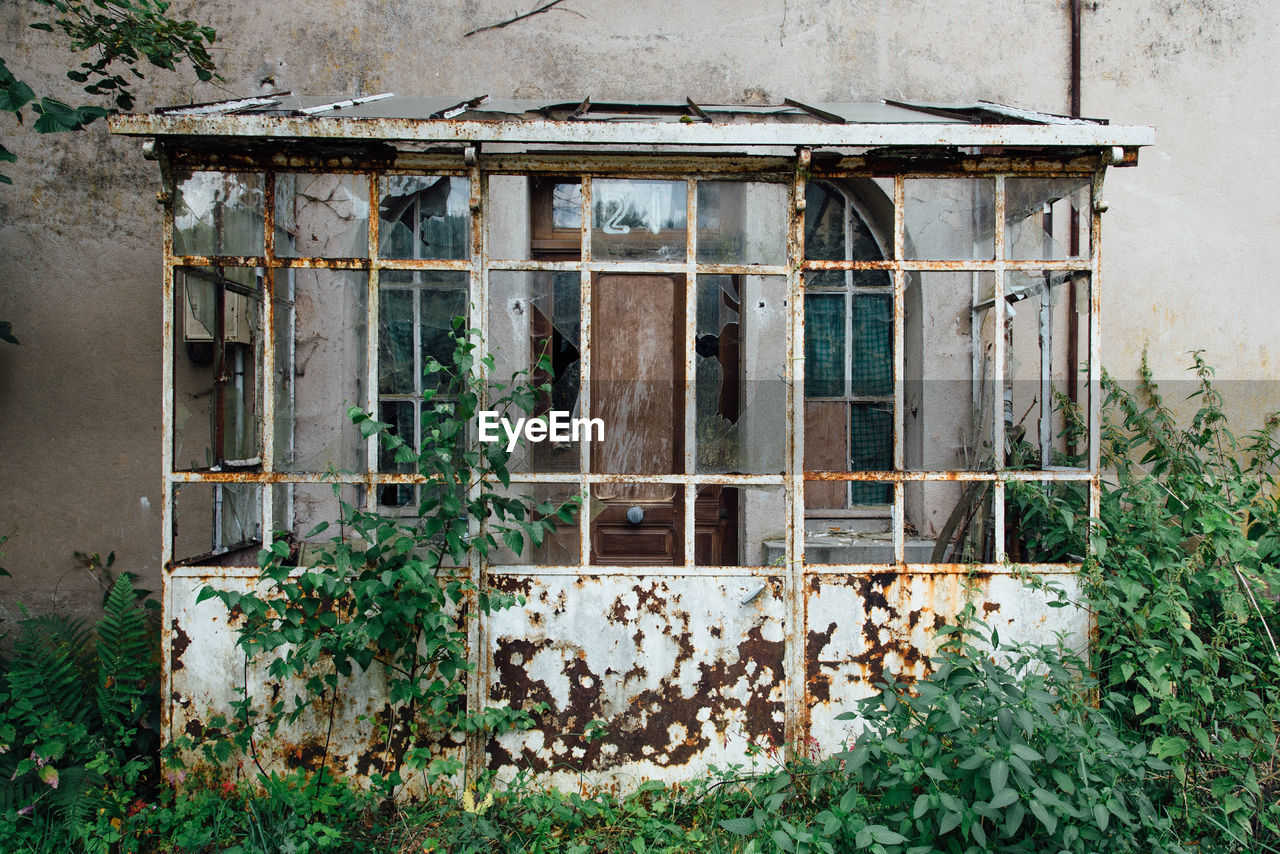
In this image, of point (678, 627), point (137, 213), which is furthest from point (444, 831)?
point (137, 213)

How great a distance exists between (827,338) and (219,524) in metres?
3.55

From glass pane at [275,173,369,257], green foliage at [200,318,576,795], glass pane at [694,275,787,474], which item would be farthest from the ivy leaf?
glass pane at [275,173,369,257]

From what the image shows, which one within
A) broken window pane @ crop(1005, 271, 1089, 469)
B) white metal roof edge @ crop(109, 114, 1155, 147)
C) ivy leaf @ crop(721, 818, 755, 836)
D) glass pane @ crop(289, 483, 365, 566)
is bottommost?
ivy leaf @ crop(721, 818, 755, 836)

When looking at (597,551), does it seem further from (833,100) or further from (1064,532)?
(833,100)

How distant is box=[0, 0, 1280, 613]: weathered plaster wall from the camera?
13.3ft

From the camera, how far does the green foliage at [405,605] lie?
2.62 metres

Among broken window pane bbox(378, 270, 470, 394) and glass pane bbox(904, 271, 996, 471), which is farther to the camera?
glass pane bbox(904, 271, 996, 471)

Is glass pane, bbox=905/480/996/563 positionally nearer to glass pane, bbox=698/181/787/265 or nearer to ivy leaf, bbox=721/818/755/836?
ivy leaf, bbox=721/818/755/836

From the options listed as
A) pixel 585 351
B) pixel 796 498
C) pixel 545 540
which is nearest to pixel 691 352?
pixel 585 351

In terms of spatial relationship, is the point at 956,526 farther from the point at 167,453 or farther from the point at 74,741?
the point at 74,741

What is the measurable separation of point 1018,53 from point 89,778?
5976 mm

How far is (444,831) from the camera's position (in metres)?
2.71

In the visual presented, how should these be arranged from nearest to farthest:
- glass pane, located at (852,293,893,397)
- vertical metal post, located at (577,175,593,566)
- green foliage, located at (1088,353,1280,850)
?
green foliage, located at (1088,353,1280,850), vertical metal post, located at (577,175,593,566), glass pane, located at (852,293,893,397)

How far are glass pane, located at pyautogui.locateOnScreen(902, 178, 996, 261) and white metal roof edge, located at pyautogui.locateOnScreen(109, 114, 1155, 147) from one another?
3.77 ft
